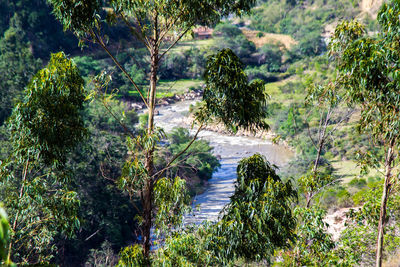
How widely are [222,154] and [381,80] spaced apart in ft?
73.6

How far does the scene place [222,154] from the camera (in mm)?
27266

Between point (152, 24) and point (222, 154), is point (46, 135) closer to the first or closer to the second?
point (152, 24)

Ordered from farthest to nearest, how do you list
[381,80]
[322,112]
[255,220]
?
[322,112], [381,80], [255,220]

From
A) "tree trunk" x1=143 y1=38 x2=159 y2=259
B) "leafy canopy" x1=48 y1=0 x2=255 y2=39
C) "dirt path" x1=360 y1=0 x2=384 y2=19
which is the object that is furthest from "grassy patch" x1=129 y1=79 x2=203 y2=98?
"tree trunk" x1=143 y1=38 x2=159 y2=259

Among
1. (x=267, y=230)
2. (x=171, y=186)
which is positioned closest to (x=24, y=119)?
(x=171, y=186)

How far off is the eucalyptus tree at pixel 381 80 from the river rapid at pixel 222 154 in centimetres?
1251

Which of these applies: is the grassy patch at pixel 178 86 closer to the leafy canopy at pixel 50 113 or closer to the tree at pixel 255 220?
the leafy canopy at pixel 50 113

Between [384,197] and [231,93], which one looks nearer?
[231,93]

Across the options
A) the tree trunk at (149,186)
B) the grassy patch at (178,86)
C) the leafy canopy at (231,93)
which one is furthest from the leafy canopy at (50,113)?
the grassy patch at (178,86)

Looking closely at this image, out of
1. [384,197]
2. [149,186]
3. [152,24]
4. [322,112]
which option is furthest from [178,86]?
[384,197]

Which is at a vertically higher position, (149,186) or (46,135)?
(46,135)

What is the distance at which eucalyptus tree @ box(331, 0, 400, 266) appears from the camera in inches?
182

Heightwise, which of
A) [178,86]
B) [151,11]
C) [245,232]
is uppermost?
[151,11]

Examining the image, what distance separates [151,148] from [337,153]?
22565mm
